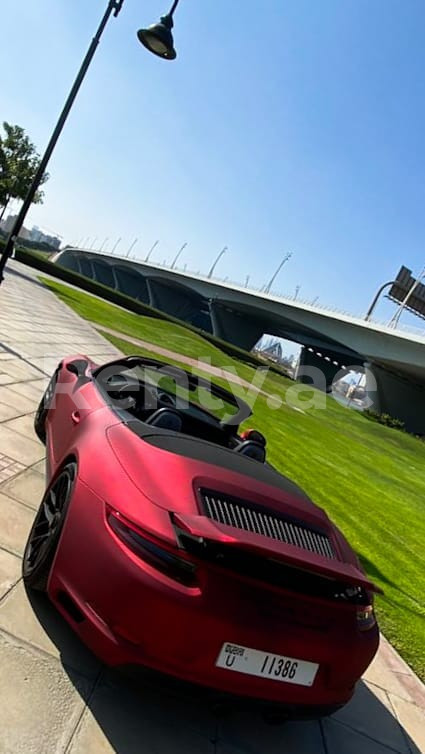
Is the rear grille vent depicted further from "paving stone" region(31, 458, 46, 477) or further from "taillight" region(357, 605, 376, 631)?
Answer: "paving stone" region(31, 458, 46, 477)

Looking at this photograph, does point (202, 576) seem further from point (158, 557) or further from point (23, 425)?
point (23, 425)

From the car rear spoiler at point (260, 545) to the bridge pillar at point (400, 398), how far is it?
1915 inches

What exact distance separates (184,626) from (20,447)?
304 cm

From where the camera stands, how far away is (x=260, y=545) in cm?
197

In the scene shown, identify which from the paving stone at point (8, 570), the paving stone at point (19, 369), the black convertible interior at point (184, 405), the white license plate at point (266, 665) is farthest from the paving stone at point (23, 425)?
the white license plate at point (266, 665)

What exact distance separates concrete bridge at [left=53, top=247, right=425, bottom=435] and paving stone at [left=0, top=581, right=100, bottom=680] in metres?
38.4

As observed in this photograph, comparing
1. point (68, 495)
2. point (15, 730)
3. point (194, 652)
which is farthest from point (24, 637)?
point (194, 652)

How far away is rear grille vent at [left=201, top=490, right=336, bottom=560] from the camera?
214 centimetres

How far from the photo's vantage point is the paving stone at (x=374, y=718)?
2.76m

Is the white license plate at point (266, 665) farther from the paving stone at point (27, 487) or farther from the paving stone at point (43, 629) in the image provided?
the paving stone at point (27, 487)

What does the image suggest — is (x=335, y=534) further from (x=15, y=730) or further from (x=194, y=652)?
(x=15, y=730)

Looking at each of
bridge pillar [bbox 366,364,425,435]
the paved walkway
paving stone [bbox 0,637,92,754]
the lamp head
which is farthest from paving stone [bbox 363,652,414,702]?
bridge pillar [bbox 366,364,425,435]

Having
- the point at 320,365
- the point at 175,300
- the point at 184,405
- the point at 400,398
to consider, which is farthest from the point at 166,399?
the point at 175,300

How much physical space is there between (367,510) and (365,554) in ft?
9.83
